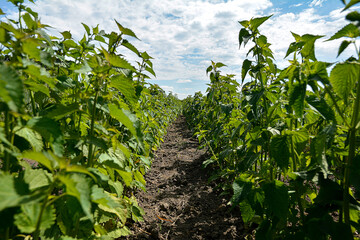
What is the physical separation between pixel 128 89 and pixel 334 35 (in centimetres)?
120

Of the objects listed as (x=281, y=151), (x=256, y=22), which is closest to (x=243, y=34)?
(x=256, y=22)

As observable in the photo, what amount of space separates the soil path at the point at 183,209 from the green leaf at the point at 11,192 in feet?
6.29

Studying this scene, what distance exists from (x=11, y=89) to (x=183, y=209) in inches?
112

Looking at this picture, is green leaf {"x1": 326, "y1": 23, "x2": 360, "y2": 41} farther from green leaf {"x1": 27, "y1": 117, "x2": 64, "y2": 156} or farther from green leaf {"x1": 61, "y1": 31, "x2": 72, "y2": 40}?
green leaf {"x1": 61, "y1": 31, "x2": 72, "y2": 40}

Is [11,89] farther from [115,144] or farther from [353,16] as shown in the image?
[353,16]

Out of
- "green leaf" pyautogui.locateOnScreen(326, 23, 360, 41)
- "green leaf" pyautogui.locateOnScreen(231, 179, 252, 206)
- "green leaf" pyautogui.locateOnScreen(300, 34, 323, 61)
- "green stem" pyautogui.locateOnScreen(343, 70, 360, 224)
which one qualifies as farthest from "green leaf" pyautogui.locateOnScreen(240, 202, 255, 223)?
"green leaf" pyautogui.locateOnScreen(326, 23, 360, 41)

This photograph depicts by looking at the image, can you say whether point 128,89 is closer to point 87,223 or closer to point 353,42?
point 87,223

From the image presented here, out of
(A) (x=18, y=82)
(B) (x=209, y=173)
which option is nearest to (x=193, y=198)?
(B) (x=209, y=173)

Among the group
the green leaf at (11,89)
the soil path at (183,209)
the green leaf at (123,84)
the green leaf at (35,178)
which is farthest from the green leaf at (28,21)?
the soil path at (183,209)

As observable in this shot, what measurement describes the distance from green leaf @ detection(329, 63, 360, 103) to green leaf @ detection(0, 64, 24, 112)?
1371 millimetres

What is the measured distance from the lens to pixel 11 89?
Answer: 0.71 metres

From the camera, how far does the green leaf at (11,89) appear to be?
70 centimetres

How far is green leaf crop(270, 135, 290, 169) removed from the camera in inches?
51.2

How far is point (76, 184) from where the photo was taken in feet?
2.44
